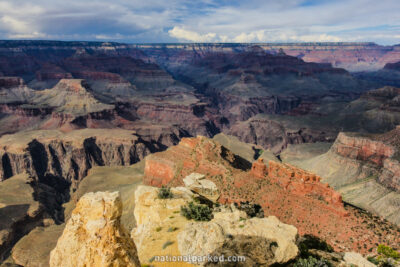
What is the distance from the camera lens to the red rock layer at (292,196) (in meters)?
34.1

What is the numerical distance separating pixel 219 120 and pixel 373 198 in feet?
433

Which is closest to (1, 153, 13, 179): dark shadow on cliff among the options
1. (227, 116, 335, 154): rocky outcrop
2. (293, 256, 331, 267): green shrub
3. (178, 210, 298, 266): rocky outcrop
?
(178, 210, 298, 266): rocky outcrop

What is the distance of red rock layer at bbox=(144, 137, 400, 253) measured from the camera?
1344 inches

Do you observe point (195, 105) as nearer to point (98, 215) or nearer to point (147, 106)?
point (147, 106)

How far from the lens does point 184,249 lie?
850 inches

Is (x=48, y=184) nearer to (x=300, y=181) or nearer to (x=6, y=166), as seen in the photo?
(x=6, y=166)

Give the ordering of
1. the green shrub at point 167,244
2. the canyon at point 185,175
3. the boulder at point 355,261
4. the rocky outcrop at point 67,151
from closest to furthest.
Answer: the green shrub at point 167,244
the boulder at point 355,261
the canyon at point 185,175
the rocky outcrop at point 67,151

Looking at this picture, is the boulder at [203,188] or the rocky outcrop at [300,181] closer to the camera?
the rocky outcrop at [300,181]

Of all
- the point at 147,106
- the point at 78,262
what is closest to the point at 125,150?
the point at 147,106

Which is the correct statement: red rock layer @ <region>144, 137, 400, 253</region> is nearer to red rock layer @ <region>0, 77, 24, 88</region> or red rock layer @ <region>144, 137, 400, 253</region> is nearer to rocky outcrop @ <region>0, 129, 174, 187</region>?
rocky outcrop @ <region>0, 129, 174, 187</region>

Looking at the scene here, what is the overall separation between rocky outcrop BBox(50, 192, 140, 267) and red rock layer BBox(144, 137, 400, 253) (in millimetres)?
27603

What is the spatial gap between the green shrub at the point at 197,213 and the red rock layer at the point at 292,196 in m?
14.5

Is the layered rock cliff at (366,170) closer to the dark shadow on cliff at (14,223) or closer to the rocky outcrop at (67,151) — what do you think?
the rocky outcrop at (67,151)

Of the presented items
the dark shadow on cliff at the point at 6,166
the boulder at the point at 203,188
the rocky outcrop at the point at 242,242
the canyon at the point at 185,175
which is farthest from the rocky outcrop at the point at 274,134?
the rocky outcrop at the point at 242,242
